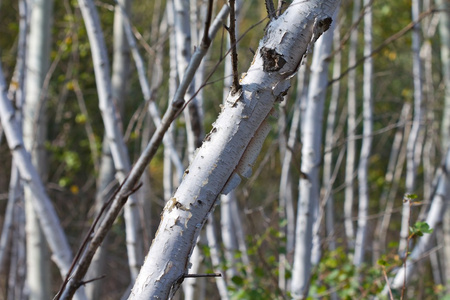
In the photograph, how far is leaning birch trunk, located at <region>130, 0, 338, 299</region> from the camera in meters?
0.89

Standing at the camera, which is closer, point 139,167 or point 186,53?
point 139,167

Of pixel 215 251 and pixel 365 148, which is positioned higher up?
pixel 365 148

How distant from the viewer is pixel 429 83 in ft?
11.8

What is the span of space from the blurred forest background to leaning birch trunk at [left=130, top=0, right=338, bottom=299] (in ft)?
0.32

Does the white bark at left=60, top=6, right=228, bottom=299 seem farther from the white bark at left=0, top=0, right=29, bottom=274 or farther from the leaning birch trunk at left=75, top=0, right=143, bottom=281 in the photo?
the white bark at left=0, top=0, right=29, bottom=274

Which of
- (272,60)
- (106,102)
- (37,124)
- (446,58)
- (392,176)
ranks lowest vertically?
(272,60)

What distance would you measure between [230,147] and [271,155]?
1823 mm

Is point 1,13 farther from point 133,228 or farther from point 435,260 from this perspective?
point 435,260

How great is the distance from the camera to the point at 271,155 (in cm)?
271

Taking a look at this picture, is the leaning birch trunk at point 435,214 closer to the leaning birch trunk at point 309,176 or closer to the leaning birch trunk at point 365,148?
the leaning birch trunk at point 309,176

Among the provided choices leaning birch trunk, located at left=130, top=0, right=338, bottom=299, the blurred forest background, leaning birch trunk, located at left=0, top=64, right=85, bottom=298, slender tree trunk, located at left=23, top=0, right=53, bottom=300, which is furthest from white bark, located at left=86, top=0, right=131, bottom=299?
leaning birch trunk, located at left=130, top=0, right=338, bottom=299

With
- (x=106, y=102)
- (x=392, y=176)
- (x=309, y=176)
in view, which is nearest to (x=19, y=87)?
(x=106, y=102)

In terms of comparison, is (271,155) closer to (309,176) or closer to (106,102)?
(309,176)

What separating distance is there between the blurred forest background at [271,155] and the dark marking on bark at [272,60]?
0.10 meters
